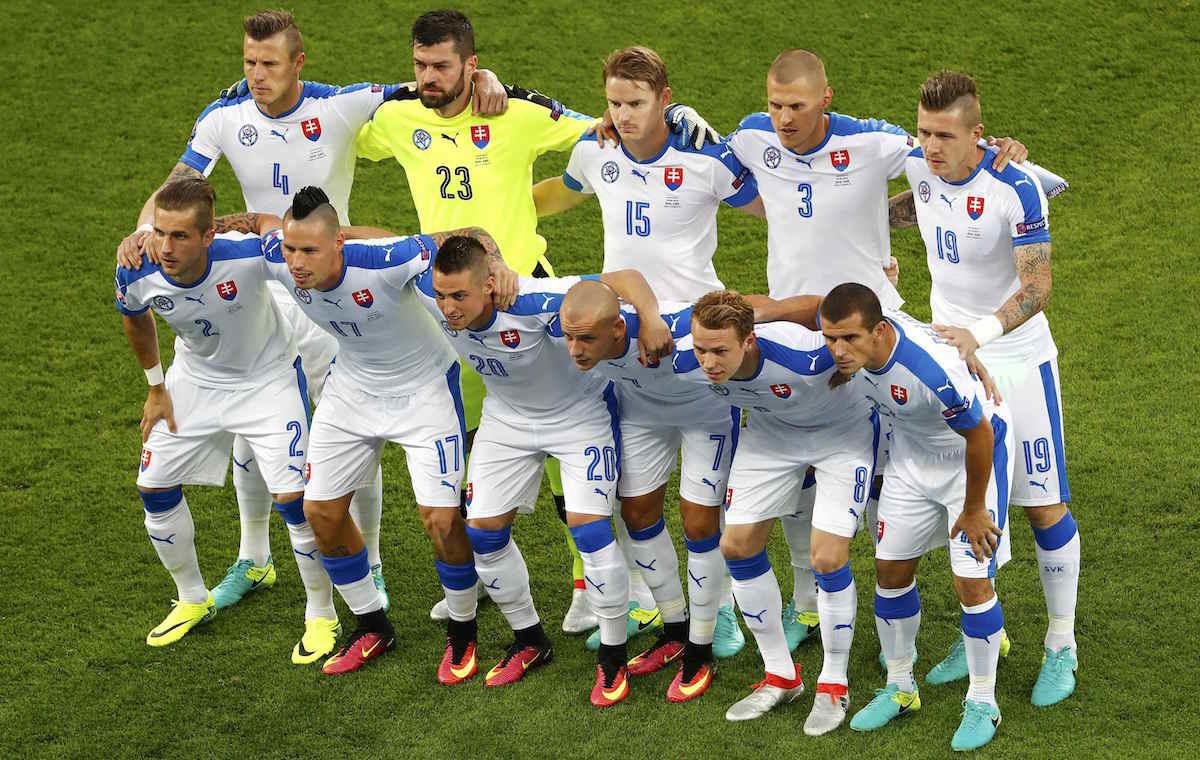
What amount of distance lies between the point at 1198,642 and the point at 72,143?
9.70m

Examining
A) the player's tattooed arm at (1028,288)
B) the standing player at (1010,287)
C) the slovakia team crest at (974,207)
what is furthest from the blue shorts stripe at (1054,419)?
the slovakia team crest at (974,207)

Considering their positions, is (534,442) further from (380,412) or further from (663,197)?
(663,197)

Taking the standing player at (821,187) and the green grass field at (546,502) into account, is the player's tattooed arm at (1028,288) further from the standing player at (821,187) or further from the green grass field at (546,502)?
the green grass field at (546,502)

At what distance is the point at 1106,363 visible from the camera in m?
10.3

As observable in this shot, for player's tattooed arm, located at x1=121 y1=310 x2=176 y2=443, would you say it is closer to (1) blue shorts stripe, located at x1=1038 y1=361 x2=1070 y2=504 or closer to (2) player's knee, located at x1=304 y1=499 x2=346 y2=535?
(2) player's knee, located at x1=304 y1=499 x2=346 y2=535

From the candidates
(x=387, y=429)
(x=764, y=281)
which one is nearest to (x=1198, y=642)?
(x=387, y=429)

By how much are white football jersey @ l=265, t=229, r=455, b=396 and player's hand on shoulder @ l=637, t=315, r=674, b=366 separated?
1.09 m

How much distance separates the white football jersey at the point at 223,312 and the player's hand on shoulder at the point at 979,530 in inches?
134

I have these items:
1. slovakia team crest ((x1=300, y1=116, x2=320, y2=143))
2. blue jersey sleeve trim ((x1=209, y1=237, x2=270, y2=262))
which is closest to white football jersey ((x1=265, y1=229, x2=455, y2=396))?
blue jersey sleeve trim ((x1=209, y1=237, x2=270, y2=262))

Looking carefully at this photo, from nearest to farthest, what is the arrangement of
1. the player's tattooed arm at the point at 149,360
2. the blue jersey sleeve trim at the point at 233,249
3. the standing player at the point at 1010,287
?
the standing player at the point at 1010,287 < the blue jersey sleeve trim at the point at 233,249 < the player's tattooed arm at the point at 149,360

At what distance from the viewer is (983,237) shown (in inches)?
278

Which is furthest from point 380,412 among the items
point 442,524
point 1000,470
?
point 1000,470

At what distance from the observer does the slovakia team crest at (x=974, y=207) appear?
7031mm

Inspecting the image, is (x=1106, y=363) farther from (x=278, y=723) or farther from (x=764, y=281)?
(x=278, y=723)
